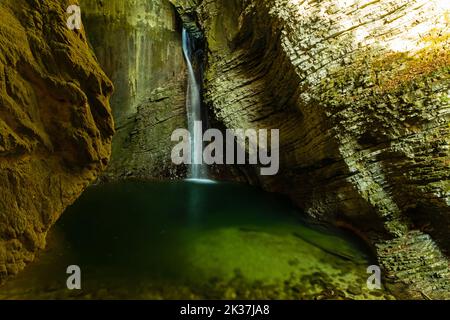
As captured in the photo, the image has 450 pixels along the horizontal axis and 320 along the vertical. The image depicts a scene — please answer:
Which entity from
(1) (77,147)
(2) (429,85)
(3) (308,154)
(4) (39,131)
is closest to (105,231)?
(1) (77,147)

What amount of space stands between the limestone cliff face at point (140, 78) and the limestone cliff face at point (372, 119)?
6.41 meters

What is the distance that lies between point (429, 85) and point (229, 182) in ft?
27.0

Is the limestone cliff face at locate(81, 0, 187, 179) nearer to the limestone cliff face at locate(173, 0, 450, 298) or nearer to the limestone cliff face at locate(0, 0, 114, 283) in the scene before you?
the limestone cliff face at locate(173, 0, 450, 298)

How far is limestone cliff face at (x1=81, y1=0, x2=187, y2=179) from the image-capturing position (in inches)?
547

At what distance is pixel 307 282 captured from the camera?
188 inches

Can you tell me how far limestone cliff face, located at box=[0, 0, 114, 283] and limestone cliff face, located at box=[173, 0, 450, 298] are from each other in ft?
16.8

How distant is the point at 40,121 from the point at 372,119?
6374 mm

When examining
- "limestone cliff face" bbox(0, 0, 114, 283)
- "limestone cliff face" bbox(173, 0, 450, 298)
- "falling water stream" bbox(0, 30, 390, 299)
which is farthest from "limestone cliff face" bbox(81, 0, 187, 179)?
"limestone cliff face" bbox(0, 0, 114, 283)

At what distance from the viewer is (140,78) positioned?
14688mm

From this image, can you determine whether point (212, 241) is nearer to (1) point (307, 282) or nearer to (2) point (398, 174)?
(1) point (307, 282)

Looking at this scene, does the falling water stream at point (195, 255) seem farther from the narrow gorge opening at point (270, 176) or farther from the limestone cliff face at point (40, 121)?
the limestone cliff face at point (40, 121)

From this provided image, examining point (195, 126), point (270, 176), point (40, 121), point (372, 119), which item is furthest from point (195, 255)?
point (195, 126)

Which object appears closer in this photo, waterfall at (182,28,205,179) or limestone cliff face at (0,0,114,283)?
limestone cliff face at (0,0,114,283)

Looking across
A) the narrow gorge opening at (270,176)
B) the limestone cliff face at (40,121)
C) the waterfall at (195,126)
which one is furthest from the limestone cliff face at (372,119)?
the limestone cliff face at (40,121)
